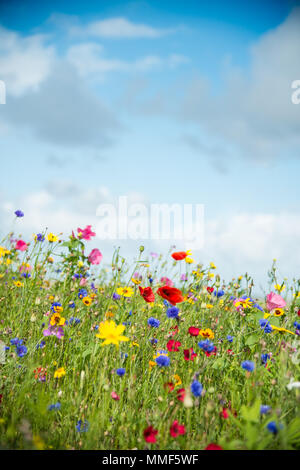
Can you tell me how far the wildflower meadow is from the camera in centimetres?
156

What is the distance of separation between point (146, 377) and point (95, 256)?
4.25 ft

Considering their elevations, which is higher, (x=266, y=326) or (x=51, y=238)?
(x=51, y=238)

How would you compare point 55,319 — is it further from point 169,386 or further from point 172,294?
point 169,386

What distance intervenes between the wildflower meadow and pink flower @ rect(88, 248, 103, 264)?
1 centimetres

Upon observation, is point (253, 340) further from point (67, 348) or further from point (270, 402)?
point (67, 348)

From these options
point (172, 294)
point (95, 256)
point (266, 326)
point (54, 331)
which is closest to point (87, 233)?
point (95, 256)

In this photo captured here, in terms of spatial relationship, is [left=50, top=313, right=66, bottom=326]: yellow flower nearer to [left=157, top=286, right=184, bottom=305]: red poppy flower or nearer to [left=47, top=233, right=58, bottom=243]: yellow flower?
[left=157, top=286, right=184, bottom=305]: red poppy flower

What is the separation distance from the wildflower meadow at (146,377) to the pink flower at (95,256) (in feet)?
0.03

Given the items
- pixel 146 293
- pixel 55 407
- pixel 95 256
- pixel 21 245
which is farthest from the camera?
pixel 21 245

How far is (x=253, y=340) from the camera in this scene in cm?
233

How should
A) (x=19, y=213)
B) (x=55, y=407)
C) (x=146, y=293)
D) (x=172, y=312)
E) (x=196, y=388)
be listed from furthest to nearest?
(x=19, y=213) < (x=146, y=293) < (x=172, y=312) < (x=55, y=407) < (x=196, y=388)

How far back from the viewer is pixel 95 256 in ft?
10.7
